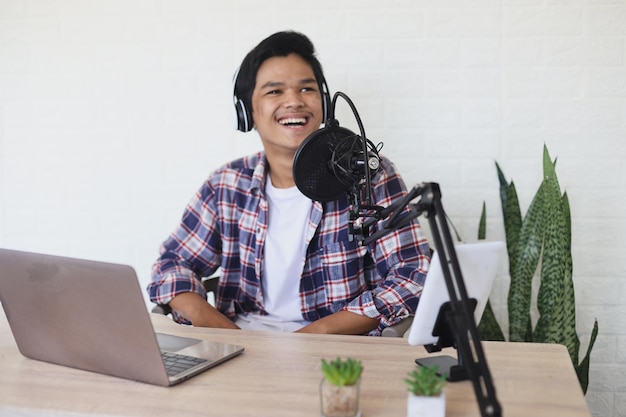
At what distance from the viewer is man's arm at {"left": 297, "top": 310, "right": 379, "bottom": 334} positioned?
7.28ft

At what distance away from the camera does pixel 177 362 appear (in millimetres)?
1641

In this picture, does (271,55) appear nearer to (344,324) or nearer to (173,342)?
(344,324)

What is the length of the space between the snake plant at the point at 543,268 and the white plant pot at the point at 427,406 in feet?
4.25

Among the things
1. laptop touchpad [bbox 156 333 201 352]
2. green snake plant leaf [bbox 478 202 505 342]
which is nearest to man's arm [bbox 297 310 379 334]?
laptop touchpad [bbox 156 333 201 352]

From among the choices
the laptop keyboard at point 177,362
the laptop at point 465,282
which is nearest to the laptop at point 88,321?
the laptop keyboard at point 177,362

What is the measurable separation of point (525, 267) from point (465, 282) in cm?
120

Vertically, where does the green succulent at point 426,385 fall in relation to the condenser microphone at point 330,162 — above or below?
below

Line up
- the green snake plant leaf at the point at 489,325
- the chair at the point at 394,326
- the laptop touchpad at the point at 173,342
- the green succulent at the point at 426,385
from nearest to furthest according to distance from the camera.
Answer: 1. the green succulent at the point at 426,385
2. the laptop touchpad at the point at 173,342
3. the chair at the point at 394,326
4. the green snake plant leaf at the point at 489,325

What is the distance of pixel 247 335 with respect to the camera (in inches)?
74.8

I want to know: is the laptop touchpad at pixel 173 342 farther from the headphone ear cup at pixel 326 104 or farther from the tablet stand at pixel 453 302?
the headphone ear cup at pixel 326 104

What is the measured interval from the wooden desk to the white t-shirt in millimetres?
631

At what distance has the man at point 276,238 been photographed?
2.35 m

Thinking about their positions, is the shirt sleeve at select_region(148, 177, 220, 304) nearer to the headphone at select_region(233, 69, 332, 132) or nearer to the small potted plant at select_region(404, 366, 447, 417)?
the headphone at select_region(233, 69, 332, 132)

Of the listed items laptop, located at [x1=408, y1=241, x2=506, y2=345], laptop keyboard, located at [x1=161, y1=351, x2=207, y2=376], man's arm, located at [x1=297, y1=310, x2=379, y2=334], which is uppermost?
laptop, located at [x1=408, y1=241, x2=506, y2=345]
